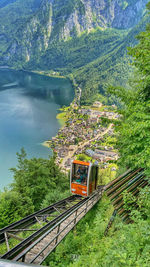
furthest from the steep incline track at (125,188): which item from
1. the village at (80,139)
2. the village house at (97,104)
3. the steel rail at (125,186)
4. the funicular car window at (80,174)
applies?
the village house at (97,104)

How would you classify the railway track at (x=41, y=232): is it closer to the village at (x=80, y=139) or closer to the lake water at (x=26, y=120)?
the lake water at (x=26, y=120)

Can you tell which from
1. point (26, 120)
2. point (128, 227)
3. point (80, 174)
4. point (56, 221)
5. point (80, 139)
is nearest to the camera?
point (128, 227)

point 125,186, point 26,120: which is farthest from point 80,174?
point 26,120

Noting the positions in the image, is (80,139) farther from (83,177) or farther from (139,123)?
(139,123)

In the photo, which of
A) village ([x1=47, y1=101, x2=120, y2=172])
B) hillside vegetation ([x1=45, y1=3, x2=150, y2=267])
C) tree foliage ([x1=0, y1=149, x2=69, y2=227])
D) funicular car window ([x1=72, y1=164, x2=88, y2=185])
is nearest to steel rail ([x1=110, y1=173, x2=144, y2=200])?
hillside vegetation ([x1=45, y1=3, x2=150, y2=267])

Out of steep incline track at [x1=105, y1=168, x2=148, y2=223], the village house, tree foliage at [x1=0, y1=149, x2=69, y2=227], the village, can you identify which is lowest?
the village

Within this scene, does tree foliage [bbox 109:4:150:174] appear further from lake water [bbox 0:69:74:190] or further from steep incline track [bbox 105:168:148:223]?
lake water [bbox 0:69:74:190]
